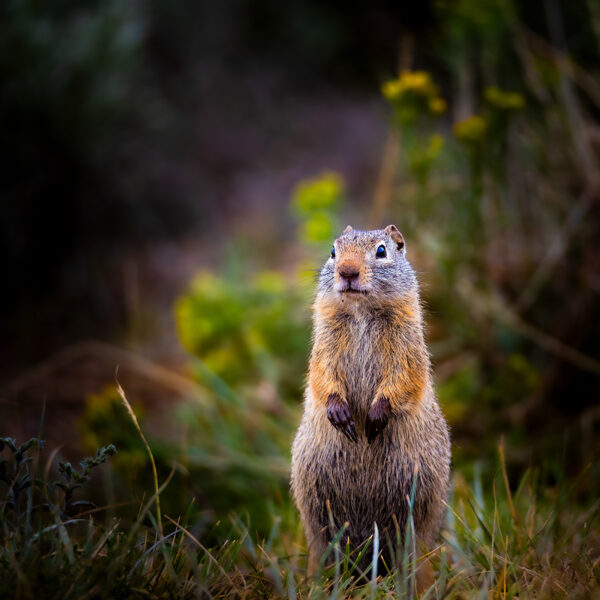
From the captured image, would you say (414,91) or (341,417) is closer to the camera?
(341,417)

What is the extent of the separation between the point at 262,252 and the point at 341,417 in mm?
5830

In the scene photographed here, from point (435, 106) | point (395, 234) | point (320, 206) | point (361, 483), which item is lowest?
point (361, 483)

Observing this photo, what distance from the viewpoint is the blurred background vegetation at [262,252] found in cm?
373

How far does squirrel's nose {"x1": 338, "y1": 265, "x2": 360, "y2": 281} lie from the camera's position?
2.23 metres

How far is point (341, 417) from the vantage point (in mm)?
2193

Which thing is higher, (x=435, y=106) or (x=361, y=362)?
(x=435, y=106)

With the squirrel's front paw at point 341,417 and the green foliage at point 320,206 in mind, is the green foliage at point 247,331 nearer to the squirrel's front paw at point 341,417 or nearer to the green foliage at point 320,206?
the green foliage at point 320,206

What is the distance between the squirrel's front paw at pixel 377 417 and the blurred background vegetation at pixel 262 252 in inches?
35.5

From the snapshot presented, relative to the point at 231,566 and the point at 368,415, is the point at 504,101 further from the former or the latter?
the point at 231,566

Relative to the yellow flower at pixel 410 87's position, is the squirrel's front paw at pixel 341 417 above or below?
below

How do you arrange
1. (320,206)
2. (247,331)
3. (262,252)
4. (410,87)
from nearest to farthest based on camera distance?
(410,87) → (320,206) → (247,331) → (262,252)

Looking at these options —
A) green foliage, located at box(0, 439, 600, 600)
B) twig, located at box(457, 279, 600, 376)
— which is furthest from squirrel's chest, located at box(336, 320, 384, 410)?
twig, located at box(457, 279, 600, 376)

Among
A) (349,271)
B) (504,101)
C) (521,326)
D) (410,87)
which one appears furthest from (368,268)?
(521,326)

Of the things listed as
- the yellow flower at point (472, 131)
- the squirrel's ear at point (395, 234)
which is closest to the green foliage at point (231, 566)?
the squirrel's ear at point (395, 234)
